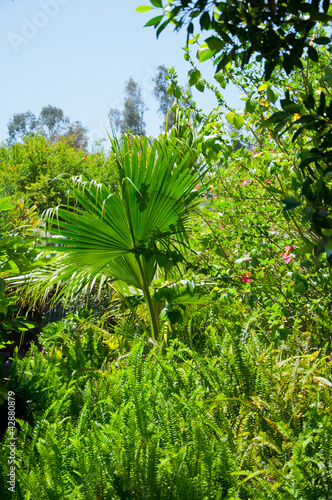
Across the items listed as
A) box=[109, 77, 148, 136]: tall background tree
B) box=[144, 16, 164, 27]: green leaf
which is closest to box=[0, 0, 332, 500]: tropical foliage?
box=[144, 16, 164, 27]: green leaf

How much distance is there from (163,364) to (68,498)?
901 millimetres

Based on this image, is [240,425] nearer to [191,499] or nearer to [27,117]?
[191,499]

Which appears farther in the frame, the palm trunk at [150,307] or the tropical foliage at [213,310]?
the palm trunk at [150,307]

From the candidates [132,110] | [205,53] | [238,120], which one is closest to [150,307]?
[238,120]

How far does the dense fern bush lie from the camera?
1.40 metres

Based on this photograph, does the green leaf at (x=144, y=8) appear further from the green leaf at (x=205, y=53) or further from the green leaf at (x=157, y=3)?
the green leaf at (x=205, y=53)

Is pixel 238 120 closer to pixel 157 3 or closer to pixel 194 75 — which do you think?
pixel 194 75

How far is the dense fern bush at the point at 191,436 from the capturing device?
1.40 m

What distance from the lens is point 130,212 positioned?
3137 millimetres

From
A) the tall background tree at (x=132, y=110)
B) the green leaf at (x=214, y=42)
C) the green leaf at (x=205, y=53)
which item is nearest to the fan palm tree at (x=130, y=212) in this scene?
the green leaf at (x=205, y=53)

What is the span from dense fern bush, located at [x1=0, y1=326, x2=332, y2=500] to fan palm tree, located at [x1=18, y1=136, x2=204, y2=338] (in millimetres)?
858

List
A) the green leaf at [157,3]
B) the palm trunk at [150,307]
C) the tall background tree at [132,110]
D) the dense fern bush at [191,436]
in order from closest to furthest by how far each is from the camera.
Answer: the green leaf at [157,3]
the dense fern bush at [191,436]
the palm trunk at [150,307]
the tall background tree at [132,110]

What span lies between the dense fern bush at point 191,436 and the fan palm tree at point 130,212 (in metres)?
0.86

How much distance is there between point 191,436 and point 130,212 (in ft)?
5.69
